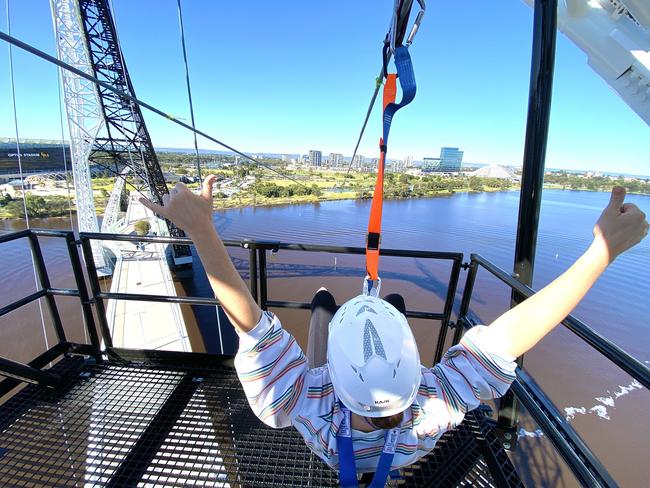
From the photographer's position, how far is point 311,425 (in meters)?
0.82

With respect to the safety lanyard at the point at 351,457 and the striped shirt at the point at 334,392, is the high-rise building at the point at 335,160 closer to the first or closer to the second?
the striped shirt at the point at 334,392

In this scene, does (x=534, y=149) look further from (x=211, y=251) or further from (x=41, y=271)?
(x=41, y=271)

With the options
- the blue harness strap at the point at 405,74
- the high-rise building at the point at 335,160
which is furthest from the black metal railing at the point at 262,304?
the high-rise building at the point at 335,160

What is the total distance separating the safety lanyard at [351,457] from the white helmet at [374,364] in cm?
9

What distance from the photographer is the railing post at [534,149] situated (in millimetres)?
1379

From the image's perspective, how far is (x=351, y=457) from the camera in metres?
0.77

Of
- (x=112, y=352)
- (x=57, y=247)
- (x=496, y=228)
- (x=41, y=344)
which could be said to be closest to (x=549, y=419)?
(x=112, y=352)

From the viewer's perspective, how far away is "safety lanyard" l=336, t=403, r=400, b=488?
0.74m

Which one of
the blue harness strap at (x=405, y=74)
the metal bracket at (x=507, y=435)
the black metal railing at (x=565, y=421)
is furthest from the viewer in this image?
the metal bracket at (x=507, y=435)

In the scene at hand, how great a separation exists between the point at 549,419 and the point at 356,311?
913mm

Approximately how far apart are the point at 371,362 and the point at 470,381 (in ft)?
1.27

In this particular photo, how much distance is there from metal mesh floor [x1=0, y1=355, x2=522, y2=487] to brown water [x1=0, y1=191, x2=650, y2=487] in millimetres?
2448

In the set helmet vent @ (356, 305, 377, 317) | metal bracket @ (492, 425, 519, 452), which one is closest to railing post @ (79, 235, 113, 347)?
helmet vent @ (356, 305, 377, 317)

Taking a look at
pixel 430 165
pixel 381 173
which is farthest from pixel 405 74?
pixel 430 165
